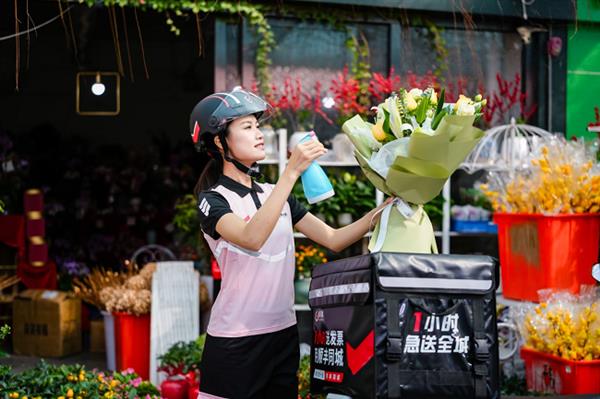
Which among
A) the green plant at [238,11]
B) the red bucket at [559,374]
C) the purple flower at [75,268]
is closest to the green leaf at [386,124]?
the red bucket at [559,374]

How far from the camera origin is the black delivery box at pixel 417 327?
3.09m

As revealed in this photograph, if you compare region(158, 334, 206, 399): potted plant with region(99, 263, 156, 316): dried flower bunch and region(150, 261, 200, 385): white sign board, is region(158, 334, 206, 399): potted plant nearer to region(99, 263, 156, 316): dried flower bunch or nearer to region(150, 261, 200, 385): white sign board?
region(150, 261, 200, 385): white sign board

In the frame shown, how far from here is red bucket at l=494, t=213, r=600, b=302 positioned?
597 cm

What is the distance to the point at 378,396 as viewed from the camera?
305cm

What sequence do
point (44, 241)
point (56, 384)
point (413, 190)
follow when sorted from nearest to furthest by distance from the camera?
point (413, 190), point (56, 384), point (44, 241)

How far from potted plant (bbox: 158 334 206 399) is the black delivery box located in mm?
3147

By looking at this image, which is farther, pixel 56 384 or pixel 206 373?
pixel 56 384

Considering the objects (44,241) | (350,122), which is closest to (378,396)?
(350,122)

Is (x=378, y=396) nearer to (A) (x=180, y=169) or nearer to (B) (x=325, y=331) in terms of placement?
(B) (x=325, y=331)

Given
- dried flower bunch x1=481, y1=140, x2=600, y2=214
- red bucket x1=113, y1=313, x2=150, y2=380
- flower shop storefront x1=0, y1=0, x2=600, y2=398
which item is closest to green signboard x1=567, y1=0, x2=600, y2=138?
flower shop storefront x1=0, y1=0, x2=600, y2=398

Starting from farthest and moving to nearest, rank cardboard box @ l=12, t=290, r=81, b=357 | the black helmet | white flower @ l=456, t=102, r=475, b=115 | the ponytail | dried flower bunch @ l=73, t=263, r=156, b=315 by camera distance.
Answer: cardboard box @ l=12, t=290, r=81, b=357, dried flower bunch @ l=73, t=263, r=156, b=315, the ponytail, the black helmet, white flower @ l=456, t=102, r=475, b=115

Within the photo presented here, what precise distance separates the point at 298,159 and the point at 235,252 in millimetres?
485

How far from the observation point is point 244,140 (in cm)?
377

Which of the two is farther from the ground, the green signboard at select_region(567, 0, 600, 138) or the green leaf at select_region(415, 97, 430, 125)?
the green signboard at select_region(567, 0, 600, 138)
